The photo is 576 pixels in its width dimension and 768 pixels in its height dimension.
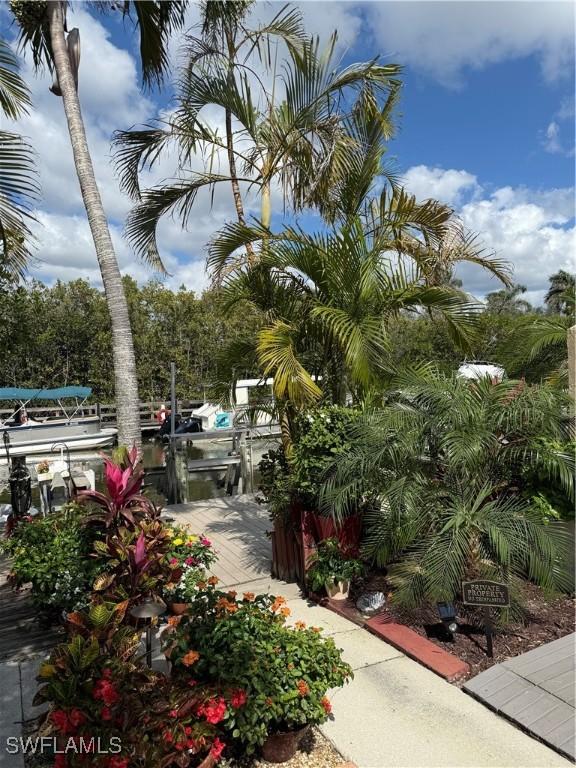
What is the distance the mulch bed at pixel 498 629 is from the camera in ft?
11.2

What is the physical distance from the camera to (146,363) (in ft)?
78.2

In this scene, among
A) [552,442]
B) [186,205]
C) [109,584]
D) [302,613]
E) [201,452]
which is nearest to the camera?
[109,584]

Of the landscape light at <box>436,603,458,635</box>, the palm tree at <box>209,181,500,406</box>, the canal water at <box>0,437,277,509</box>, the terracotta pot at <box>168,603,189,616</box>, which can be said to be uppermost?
the palm tree at <box>209,181,500,406</box>

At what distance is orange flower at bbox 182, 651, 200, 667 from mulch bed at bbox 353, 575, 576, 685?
1.66 meters

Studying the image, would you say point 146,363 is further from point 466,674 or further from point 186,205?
point 466,674

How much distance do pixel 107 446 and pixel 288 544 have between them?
49.3 feet

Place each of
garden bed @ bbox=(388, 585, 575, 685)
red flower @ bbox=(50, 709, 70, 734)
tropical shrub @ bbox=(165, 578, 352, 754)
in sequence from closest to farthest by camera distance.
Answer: red flower @ bbox=(50, 709, 70, 734) → tropical shrub @ bbox=(165, 578, 352, 754) → garden bed @ bbox=(388, 585, 575, 685)

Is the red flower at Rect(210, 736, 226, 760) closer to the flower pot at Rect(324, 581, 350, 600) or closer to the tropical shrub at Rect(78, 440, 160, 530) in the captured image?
the tropical shrub at Rect(78, 440, 160, 530)

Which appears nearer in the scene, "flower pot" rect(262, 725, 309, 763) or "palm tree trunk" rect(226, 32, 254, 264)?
"flower pot" rect(262, 725, 309, 763)

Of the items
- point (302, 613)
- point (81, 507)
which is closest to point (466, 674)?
point (302, 613)

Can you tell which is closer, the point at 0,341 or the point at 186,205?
the point at 0,341

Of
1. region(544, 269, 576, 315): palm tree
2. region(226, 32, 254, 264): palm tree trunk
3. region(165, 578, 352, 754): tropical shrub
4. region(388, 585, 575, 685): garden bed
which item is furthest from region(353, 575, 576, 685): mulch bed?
region(544, 269, 576, 315): palm tree

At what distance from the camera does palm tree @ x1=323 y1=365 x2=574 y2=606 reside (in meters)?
3.55

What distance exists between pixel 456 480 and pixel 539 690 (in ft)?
4.50
